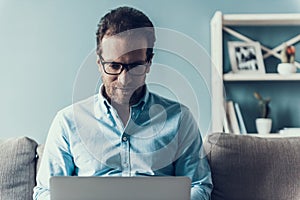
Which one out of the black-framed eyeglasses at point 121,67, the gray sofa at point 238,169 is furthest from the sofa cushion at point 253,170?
the black-framed eyeglasses at point 121,67

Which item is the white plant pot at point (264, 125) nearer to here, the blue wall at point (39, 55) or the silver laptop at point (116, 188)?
the blue wall at point (39, 55)

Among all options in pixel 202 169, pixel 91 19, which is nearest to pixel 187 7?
pixel 91 19

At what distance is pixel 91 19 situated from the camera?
3.05 m

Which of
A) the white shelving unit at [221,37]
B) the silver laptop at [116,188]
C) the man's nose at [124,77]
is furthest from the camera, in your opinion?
the white shelving unit at [221,37]

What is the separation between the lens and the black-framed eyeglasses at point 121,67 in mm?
1707

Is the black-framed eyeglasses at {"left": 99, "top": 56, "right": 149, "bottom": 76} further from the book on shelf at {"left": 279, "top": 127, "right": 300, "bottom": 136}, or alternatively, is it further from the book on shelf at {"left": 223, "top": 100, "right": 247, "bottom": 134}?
the book on shelf at {"left": 279, "top": 127, "right": 300, "bottom": 136}

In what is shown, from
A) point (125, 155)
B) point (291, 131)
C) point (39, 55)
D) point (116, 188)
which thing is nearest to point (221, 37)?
point (291, 131)

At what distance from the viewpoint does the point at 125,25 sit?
5.85 ft

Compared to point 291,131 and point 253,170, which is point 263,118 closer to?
point 291,131

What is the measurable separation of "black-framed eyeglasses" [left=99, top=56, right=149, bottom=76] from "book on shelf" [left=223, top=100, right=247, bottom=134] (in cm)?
133

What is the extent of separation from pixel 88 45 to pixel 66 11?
0.22m

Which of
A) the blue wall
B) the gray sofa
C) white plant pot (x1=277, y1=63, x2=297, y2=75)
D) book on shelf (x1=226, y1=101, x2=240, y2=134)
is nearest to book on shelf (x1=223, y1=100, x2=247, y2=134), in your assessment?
book on shelf (x1=226, y1=101, x2=240, y2=134)

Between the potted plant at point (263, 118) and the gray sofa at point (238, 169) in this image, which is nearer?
the gray sofa at point (238, 169)

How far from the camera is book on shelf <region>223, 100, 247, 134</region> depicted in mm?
2988
